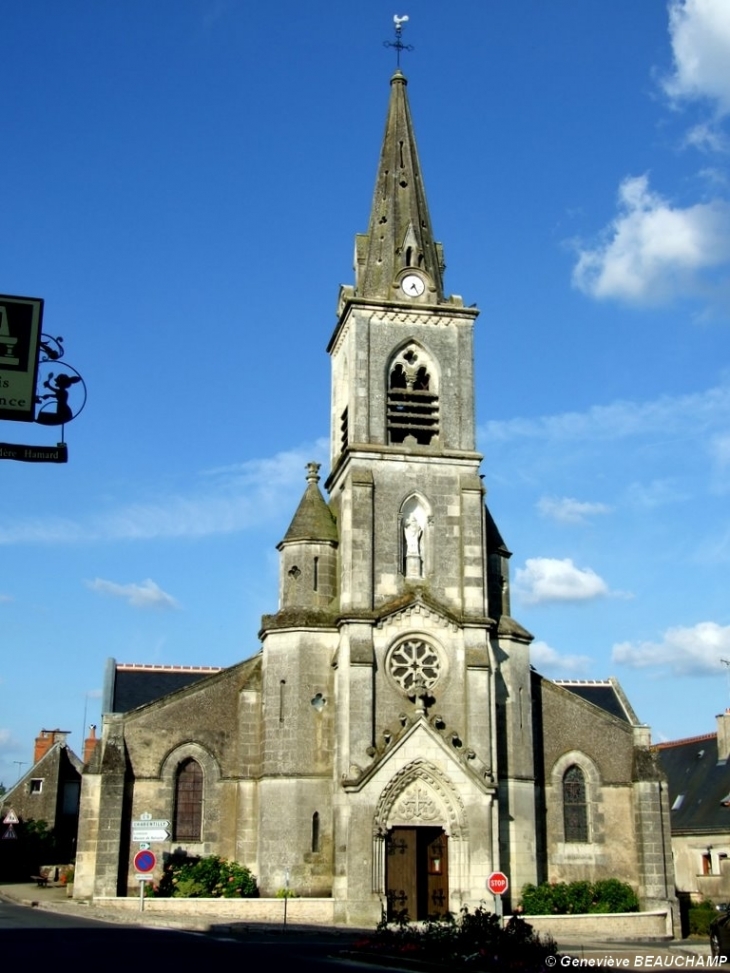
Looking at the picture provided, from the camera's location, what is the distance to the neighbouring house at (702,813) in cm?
4325

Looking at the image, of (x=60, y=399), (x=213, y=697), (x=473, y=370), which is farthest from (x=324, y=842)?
(x=60, y=399)

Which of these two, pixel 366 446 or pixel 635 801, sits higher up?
pixel 366 446

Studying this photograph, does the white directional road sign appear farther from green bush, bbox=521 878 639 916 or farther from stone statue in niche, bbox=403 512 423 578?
stone statue in niche, bbox=403 512 423 578

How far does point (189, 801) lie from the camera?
34688 millimetres

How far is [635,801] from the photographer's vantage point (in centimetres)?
3628

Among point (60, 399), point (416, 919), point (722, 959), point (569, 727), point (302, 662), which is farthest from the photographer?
point (569, 727)

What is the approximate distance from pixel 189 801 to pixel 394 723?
21.9 feet

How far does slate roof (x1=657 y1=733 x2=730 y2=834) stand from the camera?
44.8 meters

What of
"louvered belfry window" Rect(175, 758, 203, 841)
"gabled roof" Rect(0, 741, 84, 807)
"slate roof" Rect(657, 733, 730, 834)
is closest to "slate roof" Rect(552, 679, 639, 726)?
"slate roof" Rect(657, 733, 730, 834)

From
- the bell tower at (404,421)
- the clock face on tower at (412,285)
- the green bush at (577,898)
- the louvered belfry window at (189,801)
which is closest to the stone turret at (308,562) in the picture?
the bell tower at (404,421)

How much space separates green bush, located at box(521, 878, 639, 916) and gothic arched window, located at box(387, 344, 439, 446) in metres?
13.6

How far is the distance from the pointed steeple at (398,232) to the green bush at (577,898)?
715 inches

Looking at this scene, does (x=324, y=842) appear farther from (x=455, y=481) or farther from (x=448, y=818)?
(x=455, y=481)

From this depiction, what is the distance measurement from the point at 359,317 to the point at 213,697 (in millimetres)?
12550
